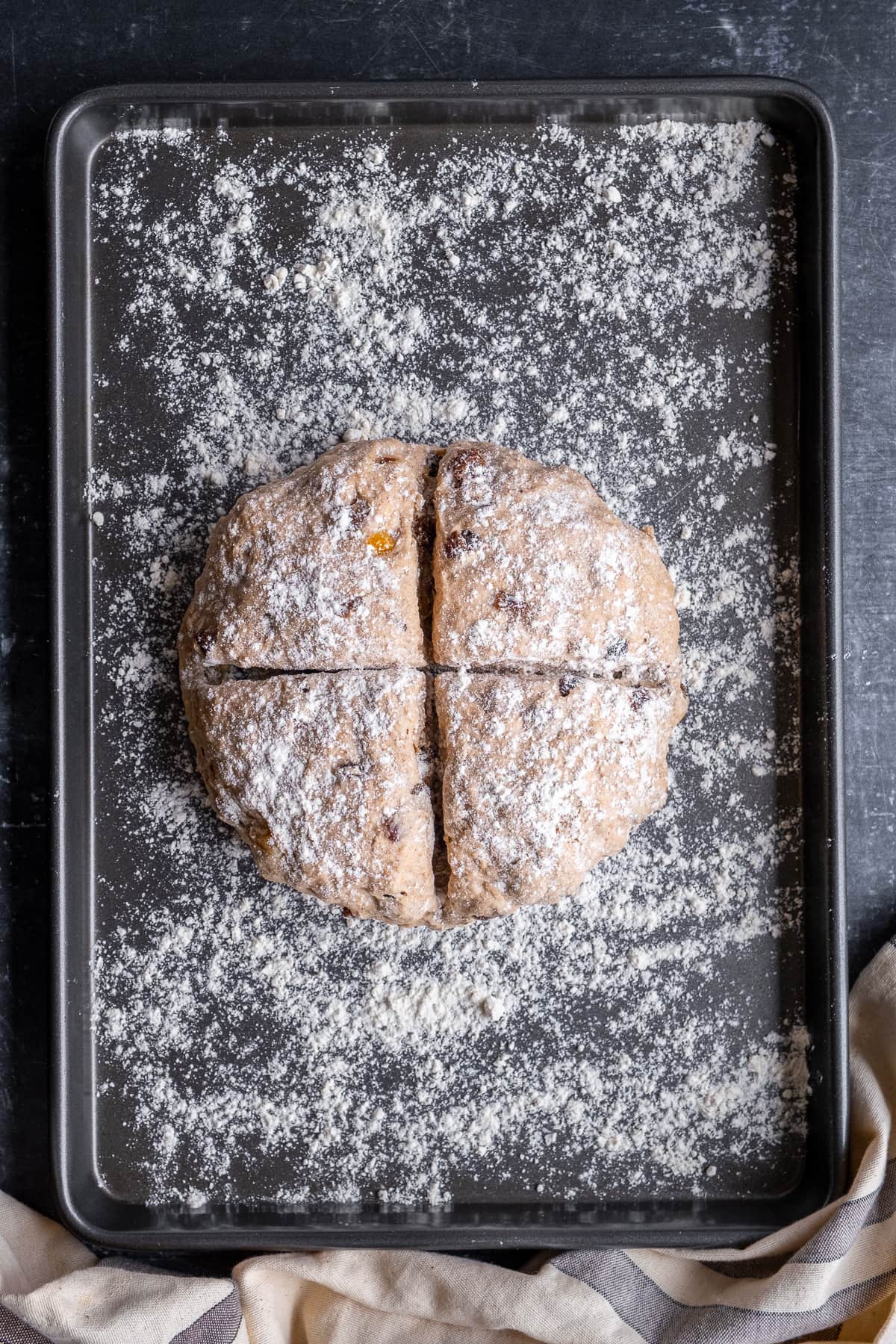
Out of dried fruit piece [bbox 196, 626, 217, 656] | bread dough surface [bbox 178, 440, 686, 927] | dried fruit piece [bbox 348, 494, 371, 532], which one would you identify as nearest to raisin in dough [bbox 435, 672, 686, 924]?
bread dough surface [bbox 178, 440, 686, 927]

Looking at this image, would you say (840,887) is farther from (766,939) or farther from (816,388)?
(816,388)

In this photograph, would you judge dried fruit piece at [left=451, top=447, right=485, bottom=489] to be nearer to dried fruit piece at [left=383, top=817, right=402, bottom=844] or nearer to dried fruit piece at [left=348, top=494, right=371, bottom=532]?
dried fruit piece at [left=348, top=494, right=371, bottom=532]

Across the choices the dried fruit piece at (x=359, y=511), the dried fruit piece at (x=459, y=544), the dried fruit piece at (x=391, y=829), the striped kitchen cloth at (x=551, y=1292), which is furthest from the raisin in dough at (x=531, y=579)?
→ the striped kitchen cloth at (x=551, y=1292)

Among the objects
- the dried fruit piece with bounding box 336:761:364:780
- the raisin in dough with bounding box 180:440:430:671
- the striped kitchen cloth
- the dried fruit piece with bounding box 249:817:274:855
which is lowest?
the striped kitchen cloth

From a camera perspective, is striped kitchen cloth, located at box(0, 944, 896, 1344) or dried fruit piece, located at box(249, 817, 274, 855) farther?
striped kitchen cloth, located at box(0, 944, 896, 1344)

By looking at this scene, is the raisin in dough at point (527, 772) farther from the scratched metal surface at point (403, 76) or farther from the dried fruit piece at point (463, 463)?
the scratched metal surface at point (403, 76)

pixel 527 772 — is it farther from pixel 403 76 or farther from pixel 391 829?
pixel 403 76

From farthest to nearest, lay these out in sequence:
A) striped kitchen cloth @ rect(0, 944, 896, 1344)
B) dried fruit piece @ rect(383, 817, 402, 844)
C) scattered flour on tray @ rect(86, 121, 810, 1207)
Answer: scattered flour on tray @ rect(86, 121, 810, 1207), striped kitchen cloth @ rect(0, 944, 896, 1344), dried fruit piece @ rect(383, 817, 402, 844)
